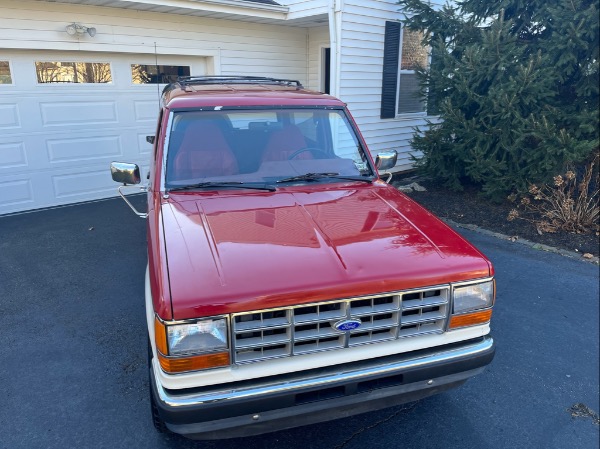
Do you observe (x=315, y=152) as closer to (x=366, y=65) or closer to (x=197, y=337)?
(x=197, y=337)

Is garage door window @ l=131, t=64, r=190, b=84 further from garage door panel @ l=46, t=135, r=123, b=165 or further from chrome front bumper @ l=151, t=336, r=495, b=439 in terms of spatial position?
chrome front bumper @ l=151, t=336, r=495, b=439

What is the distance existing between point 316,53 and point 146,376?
7.96 meters

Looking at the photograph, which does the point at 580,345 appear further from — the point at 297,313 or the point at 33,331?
the point at 33,331

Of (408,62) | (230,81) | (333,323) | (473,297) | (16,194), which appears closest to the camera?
(333,323)

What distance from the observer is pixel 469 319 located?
2.54m

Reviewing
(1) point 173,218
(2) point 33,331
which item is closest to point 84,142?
(2) point 33,331

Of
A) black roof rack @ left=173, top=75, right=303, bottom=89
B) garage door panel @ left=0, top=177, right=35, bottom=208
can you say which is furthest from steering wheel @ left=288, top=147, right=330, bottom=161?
garage door panel @ left=0, top=177, right=35, bottom=208

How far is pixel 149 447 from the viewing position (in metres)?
2.77

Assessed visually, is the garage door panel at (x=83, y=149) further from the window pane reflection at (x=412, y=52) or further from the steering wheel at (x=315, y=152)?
the window pane reflection at (x=412, y=52)

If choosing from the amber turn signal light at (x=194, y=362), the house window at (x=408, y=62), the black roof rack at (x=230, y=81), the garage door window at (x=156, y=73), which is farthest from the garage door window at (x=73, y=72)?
the amber turn signal light at (x=194, y=362)

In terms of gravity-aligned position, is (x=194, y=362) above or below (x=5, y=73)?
below

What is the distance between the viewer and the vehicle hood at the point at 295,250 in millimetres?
2137

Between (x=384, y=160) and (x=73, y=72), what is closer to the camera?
(x=384, y=160)

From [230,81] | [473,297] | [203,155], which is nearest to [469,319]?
[473,297]
